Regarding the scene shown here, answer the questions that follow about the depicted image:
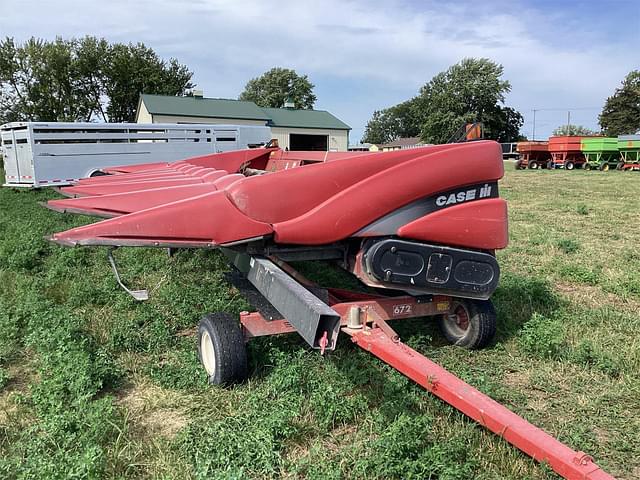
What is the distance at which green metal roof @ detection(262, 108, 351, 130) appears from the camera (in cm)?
→ 3719

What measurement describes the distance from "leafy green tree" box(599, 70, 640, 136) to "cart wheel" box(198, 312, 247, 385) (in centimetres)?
7200

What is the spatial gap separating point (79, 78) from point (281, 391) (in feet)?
154

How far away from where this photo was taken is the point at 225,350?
3.00m

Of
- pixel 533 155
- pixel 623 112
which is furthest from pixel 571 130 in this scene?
pixel 533 155

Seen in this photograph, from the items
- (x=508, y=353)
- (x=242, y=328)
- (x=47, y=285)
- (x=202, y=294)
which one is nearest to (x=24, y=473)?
(x=242, y=328)

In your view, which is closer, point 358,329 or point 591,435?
point 591,435

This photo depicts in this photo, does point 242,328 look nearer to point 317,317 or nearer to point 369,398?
point 369,398

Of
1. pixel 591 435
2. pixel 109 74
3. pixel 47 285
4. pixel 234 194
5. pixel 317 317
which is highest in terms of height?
pixel 109 74

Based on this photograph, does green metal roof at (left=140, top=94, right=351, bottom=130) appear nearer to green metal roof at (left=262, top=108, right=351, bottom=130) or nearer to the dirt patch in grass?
green metal roof at (left=262, top=108, right=351, bottom=130)

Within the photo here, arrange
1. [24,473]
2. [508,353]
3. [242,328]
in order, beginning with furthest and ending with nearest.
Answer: [508,353], [242,328], [24,473]

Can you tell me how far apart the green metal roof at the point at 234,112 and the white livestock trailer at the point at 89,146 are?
23170 mm

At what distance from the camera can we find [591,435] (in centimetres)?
263

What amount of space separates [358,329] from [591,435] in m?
1.28

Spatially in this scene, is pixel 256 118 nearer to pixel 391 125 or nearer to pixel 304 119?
pixel 304 119
